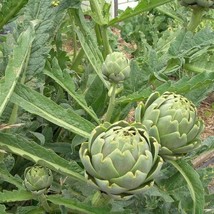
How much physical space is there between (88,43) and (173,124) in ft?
1.22

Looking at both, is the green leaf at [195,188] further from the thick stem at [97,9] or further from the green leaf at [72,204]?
the thick stem at [97,9]

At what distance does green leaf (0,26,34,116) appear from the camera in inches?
31.3

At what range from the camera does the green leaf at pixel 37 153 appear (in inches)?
31.2

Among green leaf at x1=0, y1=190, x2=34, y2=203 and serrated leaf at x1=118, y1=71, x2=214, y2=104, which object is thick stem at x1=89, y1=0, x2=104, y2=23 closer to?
serrated leaf at x1=118, y1=71, x2=214, y2=104

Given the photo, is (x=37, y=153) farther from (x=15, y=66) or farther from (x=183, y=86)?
(x=183, y=86)

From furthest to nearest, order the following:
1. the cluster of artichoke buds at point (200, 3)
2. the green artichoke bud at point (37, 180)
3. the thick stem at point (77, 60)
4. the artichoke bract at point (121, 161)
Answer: the thick stem at point (77, 60) → the cluster of artichoke buds at point (200, 3) → the green artichoke bud at point (37, 180) → the artichoke bract at point (121, 161)

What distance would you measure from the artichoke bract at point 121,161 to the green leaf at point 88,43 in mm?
307

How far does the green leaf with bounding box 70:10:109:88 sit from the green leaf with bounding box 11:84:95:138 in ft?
0.47

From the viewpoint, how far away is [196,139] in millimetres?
767

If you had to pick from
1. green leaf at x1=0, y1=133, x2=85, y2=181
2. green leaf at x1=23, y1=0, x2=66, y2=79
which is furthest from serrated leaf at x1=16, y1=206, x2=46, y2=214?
green leaf at x1=23, y1=0, x2=66, y2=79

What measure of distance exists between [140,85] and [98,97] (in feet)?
0.37

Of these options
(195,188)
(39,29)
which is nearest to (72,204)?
(195,188)

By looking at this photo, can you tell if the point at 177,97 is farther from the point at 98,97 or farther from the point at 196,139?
the point at 98,97

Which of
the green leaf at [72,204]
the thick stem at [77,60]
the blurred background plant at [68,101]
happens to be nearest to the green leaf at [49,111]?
the blurred background plant at [68,101]
